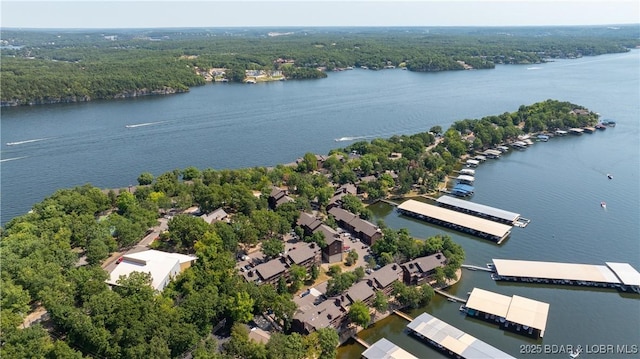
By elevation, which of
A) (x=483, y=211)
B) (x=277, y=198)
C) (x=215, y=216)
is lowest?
(x=483, y=211)

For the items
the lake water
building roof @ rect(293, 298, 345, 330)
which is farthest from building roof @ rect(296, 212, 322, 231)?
building roof @ rect(293, 298, 345, 330)

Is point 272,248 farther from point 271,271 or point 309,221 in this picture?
point 309,221

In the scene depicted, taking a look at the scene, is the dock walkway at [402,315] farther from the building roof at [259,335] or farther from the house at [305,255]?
the building roof at [259,335]

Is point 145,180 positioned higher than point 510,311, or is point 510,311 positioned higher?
point 145,180

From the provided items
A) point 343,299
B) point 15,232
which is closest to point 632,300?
point 343,299

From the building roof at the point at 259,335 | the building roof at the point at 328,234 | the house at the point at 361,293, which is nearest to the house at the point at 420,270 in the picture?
the house at the point at 361,293

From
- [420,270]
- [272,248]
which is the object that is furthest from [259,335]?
[420,270]
